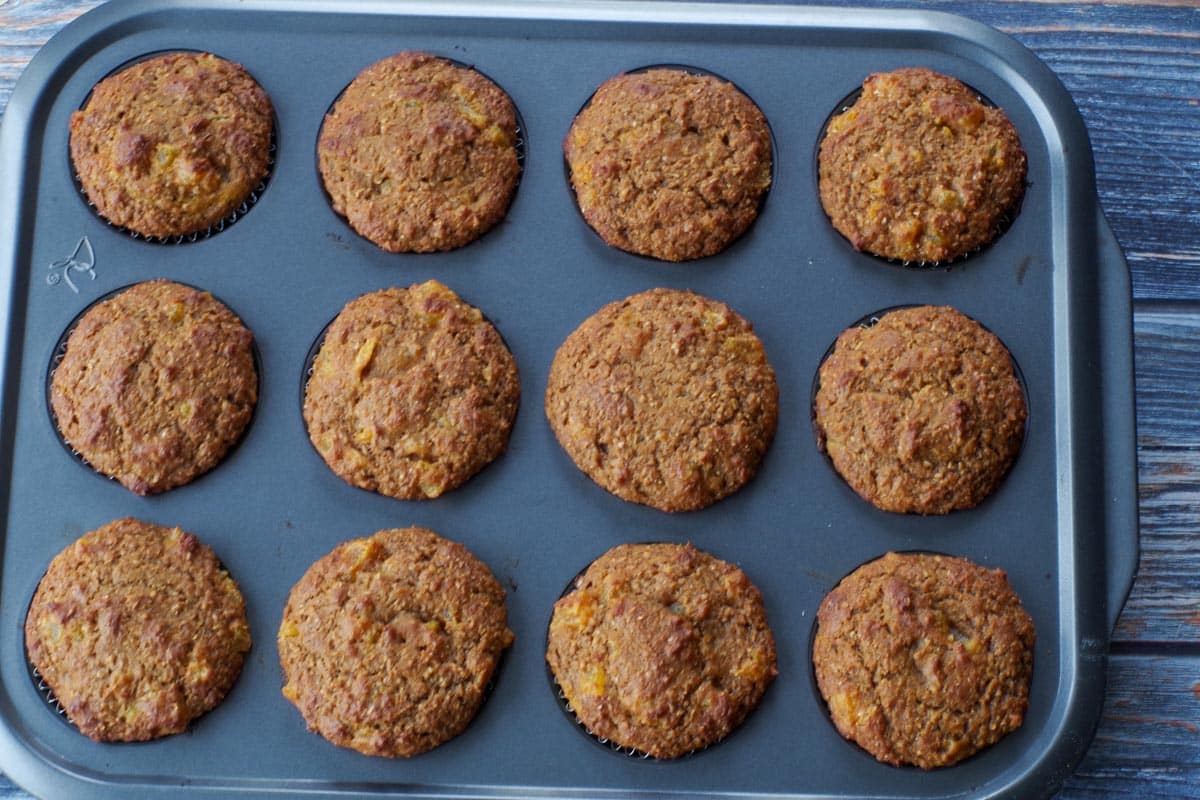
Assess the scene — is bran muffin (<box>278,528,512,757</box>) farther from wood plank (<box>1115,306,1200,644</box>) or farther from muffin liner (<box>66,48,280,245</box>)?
wood plank (<box>1115,306,1200,644</box>)

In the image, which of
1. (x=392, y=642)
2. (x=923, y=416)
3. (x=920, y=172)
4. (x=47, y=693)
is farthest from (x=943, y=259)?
(x=47, y=693)

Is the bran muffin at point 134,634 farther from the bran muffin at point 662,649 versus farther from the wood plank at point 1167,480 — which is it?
the wood plank at point 1167,480

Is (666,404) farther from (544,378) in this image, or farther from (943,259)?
(943,259)

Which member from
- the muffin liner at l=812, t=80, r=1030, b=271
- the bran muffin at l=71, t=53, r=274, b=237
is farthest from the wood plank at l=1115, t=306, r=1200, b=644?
the bran muffin at l=71, t=53, r=274, b=237

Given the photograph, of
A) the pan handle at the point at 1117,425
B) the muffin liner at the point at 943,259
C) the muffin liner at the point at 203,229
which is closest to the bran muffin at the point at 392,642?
the muffin liner at the point at 203,229

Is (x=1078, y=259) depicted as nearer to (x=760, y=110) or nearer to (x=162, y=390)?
(x=760, y=110)

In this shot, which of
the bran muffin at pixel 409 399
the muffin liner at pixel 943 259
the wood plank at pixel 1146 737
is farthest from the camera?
the wood plank at pixel 1146 737

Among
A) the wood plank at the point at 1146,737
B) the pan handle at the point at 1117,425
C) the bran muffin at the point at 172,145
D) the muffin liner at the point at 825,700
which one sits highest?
the bran muffin at the point at 172,145
